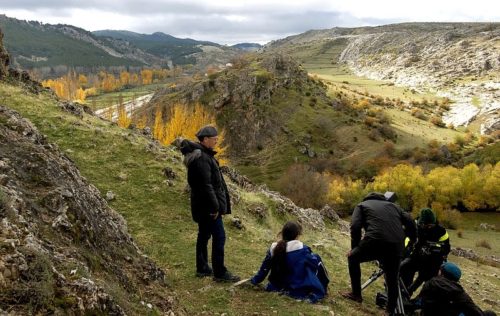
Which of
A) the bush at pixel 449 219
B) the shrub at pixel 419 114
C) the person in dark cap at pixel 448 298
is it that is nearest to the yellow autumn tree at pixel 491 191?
the bush at pixel 449 219

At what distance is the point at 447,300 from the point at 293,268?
327cm

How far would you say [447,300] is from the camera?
8305mm

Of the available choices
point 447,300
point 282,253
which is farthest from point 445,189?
point 447,300

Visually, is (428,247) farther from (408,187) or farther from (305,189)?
(408,187)

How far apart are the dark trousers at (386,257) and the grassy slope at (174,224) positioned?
0.95m

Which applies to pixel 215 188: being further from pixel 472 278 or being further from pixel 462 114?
pixel 462 114

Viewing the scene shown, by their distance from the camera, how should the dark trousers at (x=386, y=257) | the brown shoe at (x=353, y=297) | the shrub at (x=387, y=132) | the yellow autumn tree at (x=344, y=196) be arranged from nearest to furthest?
the dark trousers at (x=386, y=257), the brown shoe at (x=353, y=297), the yellow autumn tree at (x=344, y=196), the shrub at (x=387, y=132)

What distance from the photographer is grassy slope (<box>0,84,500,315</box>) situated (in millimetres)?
9781

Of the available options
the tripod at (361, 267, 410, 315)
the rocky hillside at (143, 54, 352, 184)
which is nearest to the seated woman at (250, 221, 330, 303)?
the tripod at (361, 267, 410, 315)

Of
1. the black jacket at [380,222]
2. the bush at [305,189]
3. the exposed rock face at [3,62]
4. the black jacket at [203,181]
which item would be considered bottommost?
the bush at [305,189]

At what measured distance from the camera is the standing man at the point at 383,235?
30.7ft

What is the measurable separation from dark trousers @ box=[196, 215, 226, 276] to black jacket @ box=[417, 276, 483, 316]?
450 cm

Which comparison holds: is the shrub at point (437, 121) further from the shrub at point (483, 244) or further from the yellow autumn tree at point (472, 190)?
the shrub at point (483, 244)

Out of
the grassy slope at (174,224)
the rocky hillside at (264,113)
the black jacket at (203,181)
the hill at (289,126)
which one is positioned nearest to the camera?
the black jacket at (203,181)
